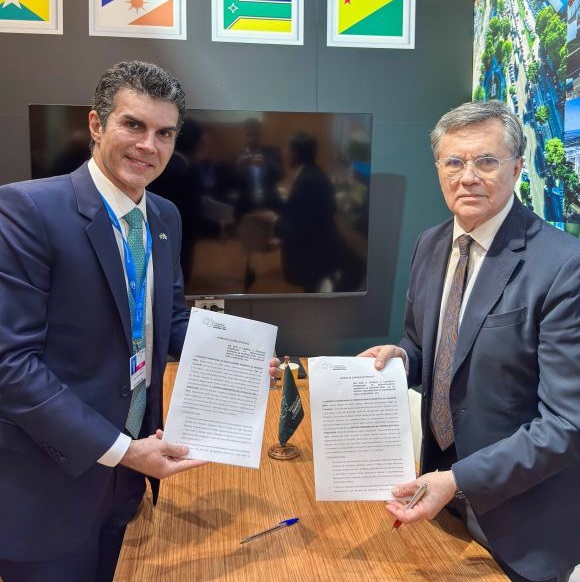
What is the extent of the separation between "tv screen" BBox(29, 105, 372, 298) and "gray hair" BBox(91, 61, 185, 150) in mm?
1303

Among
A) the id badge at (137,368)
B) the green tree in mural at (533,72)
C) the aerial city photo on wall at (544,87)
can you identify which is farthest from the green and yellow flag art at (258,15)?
the id badge at (137,368)

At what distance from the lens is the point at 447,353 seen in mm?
1438

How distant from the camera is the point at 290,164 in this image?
111 inches

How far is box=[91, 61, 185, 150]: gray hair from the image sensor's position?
54.3 inches

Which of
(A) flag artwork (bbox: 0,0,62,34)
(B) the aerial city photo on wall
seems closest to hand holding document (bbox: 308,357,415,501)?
(B) the aerial city photo on wall

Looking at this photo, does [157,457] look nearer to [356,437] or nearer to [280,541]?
[280,541]

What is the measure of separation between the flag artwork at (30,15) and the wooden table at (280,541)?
7.87 feet

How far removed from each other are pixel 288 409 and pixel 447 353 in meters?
0.55

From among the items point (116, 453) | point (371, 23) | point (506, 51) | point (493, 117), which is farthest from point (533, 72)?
point (116, 453)

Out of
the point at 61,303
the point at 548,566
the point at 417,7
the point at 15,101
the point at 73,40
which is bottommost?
the point at 548,566

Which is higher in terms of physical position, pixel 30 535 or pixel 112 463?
pixel 112 463

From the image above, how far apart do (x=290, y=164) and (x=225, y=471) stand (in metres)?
1.68

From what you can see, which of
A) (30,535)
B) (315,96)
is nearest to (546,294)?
(30,535)

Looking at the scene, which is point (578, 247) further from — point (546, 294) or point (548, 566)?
point (548, 566)
